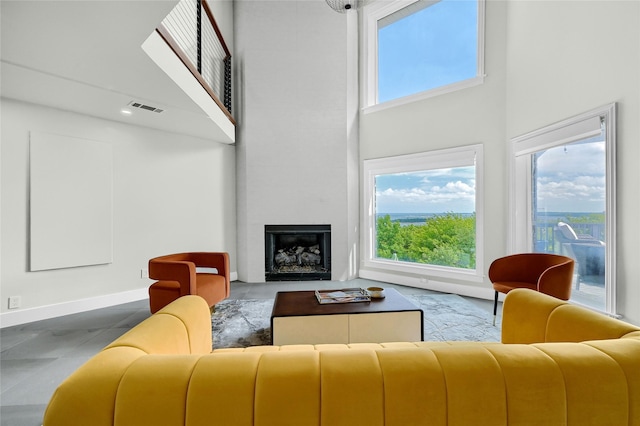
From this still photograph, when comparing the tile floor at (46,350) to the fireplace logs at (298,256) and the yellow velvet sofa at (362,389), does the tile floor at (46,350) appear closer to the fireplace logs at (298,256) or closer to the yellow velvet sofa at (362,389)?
the fireplace logs at (298,256)

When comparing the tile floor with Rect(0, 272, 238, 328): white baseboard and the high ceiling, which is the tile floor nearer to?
Rect(0, 272, 238, 328): white baseboard

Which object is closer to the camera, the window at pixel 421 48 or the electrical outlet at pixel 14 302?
the electrical outlet at pixel 14 302

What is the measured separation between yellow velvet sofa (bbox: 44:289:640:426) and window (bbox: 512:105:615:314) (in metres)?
2.37

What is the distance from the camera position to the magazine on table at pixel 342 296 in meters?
2.63

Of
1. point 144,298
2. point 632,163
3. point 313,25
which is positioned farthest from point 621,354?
point 313,25

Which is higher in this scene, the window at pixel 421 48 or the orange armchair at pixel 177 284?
the window at pixel 421 48

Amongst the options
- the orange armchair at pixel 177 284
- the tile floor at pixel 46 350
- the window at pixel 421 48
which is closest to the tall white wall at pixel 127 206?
the tile floor at pixel 46 350

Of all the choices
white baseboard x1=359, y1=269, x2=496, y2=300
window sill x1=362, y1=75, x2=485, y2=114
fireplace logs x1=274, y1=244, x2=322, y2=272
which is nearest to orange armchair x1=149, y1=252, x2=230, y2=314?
fireplace logs x1=274, y1=244, x2=322, y2=272

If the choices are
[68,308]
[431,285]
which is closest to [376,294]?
[431,285]

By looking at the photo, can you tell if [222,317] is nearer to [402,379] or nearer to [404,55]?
[402,379]

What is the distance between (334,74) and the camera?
16.6 feet

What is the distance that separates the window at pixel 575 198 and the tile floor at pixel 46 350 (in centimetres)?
99

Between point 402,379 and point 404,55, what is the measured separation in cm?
522

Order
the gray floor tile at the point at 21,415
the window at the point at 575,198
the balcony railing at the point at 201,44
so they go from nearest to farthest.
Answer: the gray floor tile at the point at 21,415 → the window at the point at 575,198 → the balcony railing at the point at 201,44
